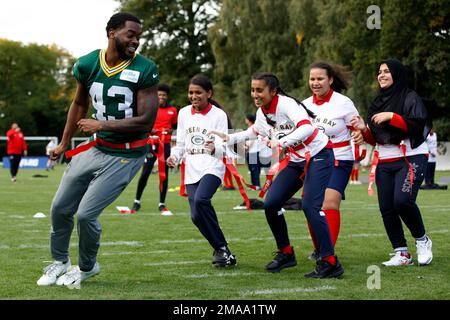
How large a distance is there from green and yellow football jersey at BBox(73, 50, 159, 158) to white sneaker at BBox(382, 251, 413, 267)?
2.96 meters

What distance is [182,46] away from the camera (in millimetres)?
57031

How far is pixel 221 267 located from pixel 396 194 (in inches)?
76.8

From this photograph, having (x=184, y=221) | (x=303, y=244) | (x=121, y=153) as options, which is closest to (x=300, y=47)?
(x=184, y=221)

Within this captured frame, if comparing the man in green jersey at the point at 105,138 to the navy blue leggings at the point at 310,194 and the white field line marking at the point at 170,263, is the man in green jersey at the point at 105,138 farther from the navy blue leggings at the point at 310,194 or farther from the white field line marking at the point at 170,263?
the navy blue leggings at the point at 310,194

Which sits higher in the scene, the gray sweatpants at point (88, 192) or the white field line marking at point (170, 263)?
the gray sweatpants at point (88, 192)

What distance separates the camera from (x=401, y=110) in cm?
755

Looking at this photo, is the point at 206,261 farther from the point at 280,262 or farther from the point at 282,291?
the point at 282,291

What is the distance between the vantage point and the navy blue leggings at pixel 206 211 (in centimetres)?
760

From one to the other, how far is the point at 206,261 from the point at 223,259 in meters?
0.43

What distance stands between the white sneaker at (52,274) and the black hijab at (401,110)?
11.6 ft

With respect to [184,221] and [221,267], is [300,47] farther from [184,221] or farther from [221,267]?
[221,267]

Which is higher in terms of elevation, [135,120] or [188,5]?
[188,5]

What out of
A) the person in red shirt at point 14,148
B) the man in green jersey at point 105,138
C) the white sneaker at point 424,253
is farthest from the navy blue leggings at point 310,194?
the person in red shirt at point 14,148

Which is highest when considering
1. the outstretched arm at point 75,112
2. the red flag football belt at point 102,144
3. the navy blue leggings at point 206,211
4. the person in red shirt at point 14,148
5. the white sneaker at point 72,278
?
the outstretched arm at point 75,112
